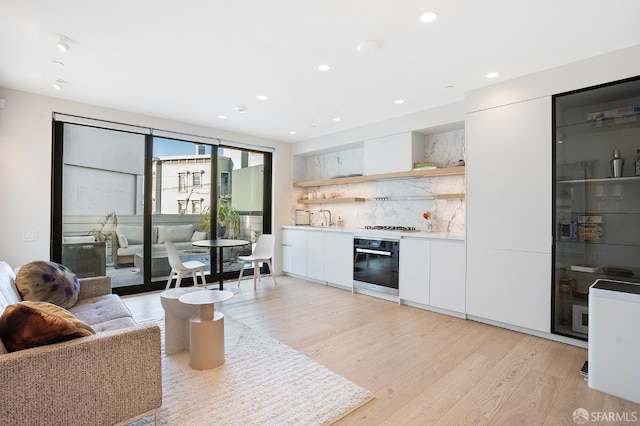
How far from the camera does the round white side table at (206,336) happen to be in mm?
2379

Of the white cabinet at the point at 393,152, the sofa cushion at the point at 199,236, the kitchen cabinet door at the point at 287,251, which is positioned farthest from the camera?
the kitchen cabinet door at the point at 287,251

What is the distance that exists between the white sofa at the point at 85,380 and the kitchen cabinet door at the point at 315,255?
364 centimetres

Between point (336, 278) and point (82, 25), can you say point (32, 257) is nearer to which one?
point (82, 25)

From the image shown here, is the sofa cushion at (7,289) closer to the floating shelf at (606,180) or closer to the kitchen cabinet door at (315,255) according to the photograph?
the kitchen cabinet door at (315,255)

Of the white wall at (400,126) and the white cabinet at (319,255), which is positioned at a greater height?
the white wall at (400,126)

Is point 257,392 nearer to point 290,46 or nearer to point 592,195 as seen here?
point 290,46

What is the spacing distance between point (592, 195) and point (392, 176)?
7.46ft

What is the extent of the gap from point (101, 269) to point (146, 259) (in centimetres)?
55

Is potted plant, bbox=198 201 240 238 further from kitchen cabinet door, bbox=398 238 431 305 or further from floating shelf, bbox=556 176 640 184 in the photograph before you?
Result: floating shelf, bbox=556 176 640 184

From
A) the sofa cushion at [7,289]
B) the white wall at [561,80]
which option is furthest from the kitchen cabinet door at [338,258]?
the sofa cushion at [7,289]

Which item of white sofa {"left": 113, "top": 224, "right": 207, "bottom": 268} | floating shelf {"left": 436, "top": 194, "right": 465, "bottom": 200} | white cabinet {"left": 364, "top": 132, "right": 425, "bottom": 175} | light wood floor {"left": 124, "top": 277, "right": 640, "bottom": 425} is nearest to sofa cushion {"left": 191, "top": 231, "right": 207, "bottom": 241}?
white sofa {"left": 113, "top": 224, "right": 207, "bottom": 268}

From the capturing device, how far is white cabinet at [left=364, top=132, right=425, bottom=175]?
4379mm

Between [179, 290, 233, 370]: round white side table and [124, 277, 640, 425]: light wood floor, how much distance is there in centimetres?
71

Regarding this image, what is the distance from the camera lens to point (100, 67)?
3.01m
